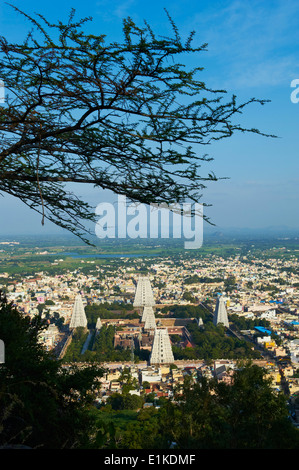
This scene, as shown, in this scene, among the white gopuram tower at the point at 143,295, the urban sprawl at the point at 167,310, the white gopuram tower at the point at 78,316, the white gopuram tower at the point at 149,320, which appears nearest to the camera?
the urban sprawl at the point at 167,310

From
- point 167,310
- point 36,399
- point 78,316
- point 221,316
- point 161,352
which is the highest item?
point 36,399

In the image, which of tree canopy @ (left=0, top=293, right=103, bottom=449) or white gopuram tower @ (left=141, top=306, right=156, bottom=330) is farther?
white gopuram tower @ (left=141, top=306, right=156, bottom=330)

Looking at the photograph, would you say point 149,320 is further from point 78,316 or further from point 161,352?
point 161,352

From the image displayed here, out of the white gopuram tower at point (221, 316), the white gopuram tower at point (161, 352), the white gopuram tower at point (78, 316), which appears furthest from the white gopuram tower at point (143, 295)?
the white gopuram tower at point (161, 352)

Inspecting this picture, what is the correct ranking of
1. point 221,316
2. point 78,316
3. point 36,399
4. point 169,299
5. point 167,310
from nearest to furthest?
point 36,399
point 78,316
point 221,316
point 167,310
point 169,299

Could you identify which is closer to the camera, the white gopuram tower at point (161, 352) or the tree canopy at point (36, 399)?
the tree canopy at point (36, 399)

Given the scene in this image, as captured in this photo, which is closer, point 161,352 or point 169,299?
point 161,352

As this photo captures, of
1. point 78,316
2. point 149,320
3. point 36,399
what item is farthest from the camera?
point 78,316

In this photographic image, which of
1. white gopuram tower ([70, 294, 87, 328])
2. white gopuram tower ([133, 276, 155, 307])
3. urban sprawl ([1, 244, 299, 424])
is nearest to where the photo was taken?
urban sprawl ([1, 244, 299, 424])

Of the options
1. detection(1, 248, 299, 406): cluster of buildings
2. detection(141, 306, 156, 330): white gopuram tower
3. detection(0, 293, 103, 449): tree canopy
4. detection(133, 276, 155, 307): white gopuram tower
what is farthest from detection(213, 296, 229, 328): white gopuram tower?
detection(0, 293, 103, 449): tree canopy

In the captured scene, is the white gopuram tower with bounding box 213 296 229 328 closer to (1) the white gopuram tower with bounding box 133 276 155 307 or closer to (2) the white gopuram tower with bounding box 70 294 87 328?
(1) the white gopuram tower with bounding box 133 276 155 307

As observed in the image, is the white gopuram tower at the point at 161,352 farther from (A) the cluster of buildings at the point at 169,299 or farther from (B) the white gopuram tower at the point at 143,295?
(B) the white gopuram tower at the point at 143,295

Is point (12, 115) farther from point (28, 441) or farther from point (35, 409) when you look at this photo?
point (28, 441)

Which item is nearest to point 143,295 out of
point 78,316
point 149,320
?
point 149,320
